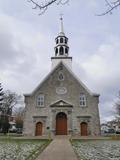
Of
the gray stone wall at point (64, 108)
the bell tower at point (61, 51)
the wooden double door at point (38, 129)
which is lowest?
the wooden double door at point (38, 129)

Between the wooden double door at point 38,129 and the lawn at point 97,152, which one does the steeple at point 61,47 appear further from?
the lawn at point 97,152

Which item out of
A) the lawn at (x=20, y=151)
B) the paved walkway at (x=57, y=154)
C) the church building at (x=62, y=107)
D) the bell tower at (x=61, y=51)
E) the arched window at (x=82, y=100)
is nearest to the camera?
the lawn at (x=20, y=151)

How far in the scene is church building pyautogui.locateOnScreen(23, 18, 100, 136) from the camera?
35188 millimetres

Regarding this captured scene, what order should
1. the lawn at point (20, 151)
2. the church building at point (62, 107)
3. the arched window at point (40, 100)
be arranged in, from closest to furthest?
the lawn at point (20, 151)
the church building at point (62, 107)
the arched window at point (40, 100)

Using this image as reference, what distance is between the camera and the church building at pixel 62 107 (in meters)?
35.2

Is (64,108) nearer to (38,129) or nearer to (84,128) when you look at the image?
(84,128)

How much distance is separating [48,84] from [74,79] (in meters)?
4.31

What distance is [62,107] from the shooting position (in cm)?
3547

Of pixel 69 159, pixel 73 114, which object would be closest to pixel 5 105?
pixel 73 114

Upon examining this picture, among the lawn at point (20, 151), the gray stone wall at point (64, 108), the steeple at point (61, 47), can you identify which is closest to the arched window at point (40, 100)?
the gray stone wall at point (64, 108)

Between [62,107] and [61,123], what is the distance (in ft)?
8.18

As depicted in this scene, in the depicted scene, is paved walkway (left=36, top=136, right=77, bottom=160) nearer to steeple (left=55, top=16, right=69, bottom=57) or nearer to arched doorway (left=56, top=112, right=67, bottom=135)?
arched doorway (left=56, top=112, right=67, bottom=135)

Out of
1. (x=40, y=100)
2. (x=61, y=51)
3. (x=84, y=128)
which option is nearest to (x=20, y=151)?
(x=84, y=128)

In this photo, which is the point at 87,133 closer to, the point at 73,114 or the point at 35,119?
the point at 73,114
